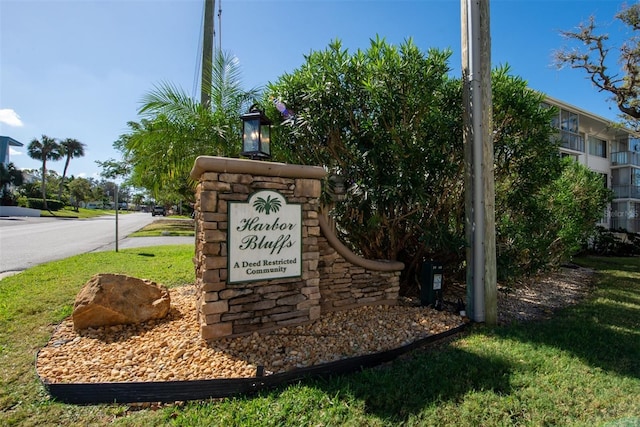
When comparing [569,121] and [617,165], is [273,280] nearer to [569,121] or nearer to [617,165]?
[569,121]

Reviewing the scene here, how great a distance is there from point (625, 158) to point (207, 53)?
26534 mm

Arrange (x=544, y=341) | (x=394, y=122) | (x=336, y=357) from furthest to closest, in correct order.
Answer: (x=394, y=122) < (x=544, y=341) < (x=336, y=357)

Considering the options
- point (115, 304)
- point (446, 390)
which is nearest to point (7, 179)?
point (115, 304)

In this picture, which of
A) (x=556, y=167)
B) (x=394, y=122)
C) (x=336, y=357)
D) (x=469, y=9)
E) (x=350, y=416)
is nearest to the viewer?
(x=350, y=416)

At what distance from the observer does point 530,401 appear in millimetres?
2762

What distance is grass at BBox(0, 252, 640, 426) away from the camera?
2.53m

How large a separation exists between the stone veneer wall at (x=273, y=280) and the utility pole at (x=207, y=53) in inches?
121

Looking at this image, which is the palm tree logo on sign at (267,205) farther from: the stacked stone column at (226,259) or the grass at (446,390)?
the grass at (446,390)

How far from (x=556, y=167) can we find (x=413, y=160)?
2945 mm

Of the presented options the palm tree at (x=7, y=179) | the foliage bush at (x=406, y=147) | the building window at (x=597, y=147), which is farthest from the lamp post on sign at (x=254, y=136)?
the palm tree at (x=7, y=179)

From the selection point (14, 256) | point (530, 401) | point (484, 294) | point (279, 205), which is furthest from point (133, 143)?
point (14, 256)

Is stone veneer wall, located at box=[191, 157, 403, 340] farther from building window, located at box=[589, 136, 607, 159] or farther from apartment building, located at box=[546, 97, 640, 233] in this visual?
building window, located at box=[589, 136, 607, 159]

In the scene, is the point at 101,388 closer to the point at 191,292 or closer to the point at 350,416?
the point at 350,416

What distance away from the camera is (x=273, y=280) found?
4.08 meters
